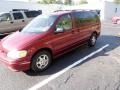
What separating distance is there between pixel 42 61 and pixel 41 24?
1.47 meters

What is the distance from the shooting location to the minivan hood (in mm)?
5398

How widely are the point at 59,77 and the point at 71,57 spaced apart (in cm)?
193

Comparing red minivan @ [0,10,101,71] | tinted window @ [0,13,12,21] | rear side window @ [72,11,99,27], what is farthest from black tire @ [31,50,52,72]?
tinted window @ [0,13,12,21]

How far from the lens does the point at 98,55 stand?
7.41 meters

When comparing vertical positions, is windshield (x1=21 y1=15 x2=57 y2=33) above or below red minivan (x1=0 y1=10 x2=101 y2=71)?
above

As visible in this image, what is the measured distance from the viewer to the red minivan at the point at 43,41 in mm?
5281

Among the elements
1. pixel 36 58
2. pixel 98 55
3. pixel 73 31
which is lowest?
pixel 98 55

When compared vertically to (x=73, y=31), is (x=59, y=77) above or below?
below

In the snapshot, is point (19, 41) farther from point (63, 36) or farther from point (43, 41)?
point (63, 36)

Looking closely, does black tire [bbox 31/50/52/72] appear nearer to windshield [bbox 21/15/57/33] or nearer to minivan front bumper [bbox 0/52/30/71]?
minivan front bumper [bbox 0/52/30/71]

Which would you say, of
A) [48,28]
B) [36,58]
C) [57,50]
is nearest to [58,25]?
[48,28]

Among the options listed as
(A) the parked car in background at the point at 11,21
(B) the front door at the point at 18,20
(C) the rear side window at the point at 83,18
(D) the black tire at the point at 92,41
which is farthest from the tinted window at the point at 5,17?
(D) the black tire at the point at 92,41

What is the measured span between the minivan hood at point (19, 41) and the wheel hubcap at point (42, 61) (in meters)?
0.61

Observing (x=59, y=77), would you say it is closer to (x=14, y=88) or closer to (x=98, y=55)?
(x=14, y=88)
